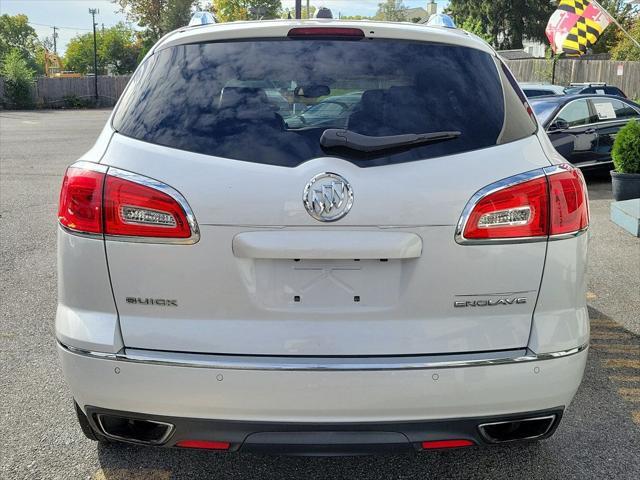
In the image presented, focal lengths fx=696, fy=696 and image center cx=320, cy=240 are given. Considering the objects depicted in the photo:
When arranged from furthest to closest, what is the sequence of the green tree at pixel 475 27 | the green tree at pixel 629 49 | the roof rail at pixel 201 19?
the green tree at pixel 475 27, the green tree at pixel 629 49, the roof rail at pixel 201 19

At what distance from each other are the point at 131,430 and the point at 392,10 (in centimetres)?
11815

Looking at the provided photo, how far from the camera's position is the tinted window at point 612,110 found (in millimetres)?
12164

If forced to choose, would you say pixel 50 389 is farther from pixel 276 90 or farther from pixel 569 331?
pixel 569 331

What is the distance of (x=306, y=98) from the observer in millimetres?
2535

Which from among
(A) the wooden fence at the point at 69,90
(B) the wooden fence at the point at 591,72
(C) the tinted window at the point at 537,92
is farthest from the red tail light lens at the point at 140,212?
(A) the wooden fence at the point at 69,90

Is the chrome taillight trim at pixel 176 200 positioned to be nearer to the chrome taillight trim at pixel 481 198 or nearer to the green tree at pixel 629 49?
the chrome taillight trim at pixel 481 198

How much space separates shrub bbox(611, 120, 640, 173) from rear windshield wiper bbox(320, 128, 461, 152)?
8.02 meters

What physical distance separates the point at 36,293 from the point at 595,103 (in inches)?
397

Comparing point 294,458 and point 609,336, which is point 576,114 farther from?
point 294,458

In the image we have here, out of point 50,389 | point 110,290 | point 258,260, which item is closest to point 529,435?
point 258,260

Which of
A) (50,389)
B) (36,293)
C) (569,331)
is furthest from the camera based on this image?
(36,293)

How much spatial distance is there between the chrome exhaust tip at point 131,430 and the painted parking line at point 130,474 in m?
0.49

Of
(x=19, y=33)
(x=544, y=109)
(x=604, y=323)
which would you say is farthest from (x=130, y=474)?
(x=19, y=33)

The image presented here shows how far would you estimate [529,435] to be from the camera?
8.28ft
